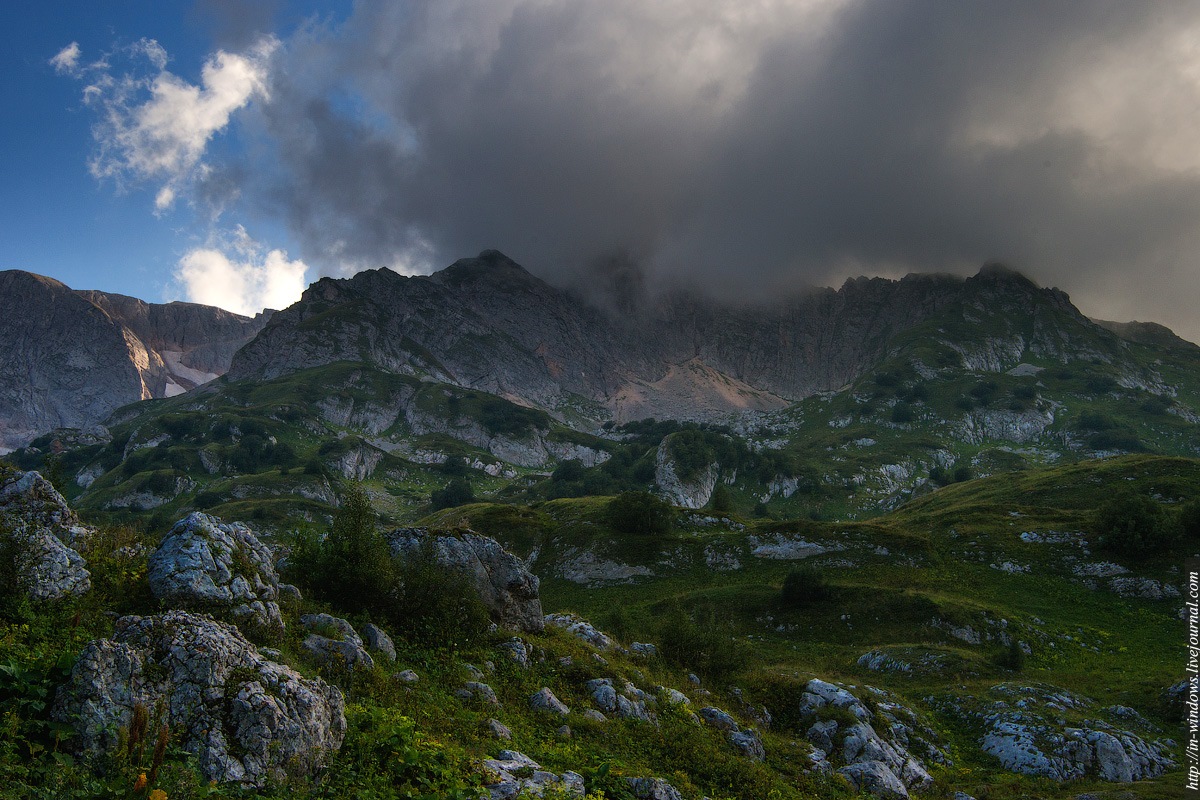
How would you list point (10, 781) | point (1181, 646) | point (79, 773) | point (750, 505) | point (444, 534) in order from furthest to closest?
point (750, 505)
point (1181, 646)
point (444, 534)
point (79, 773)
point (10, 781)

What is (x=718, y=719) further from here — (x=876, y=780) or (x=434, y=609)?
(x=434, y=609)

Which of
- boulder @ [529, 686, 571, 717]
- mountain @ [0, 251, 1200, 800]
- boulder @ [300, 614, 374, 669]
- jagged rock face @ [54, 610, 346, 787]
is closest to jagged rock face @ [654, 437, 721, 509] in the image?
mountain @ [0, 251, 1200, 800]

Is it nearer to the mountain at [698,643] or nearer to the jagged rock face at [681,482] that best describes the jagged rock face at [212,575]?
the mountain at [698,643]

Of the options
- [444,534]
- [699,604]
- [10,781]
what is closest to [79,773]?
[10,781]

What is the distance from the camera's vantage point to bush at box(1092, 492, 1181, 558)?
52.3 metres

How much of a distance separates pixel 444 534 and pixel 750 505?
466 ft

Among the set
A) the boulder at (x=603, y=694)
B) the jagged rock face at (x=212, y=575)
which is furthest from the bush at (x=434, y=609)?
the jagged rock face at (x=212, y=575)

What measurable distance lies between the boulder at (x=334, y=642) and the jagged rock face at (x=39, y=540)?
5.39m

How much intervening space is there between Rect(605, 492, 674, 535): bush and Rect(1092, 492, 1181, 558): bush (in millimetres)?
43243

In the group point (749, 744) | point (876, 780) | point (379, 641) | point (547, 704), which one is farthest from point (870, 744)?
point (379, 641)

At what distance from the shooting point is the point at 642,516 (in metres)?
75.2

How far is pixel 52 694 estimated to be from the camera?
9.84 metres

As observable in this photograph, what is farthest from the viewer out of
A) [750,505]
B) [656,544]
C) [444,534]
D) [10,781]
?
[750,505]

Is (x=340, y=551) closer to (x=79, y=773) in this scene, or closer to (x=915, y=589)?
(x=79, y=773)
